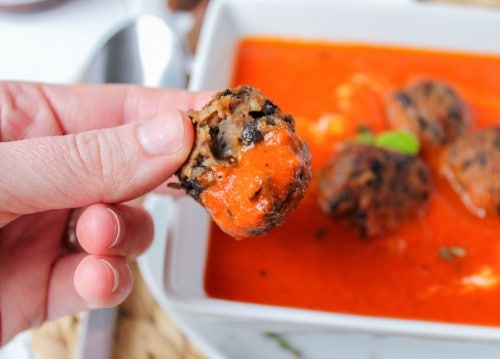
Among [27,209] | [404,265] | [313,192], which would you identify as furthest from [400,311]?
[27,209]

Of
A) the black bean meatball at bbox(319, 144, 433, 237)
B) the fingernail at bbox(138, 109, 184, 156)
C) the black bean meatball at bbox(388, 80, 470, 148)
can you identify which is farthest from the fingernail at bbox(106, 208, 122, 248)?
the black bean meatball at bbox(388, 80, 470, 148)

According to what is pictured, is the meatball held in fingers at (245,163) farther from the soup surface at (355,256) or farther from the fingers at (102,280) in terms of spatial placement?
the soup surface at (355,256)

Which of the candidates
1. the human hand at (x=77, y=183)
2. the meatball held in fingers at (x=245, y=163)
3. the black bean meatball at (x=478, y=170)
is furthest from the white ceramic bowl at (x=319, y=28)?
the meatball held in fingers at (x=245, y=163)

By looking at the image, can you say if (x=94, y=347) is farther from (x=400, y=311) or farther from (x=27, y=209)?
(x=400, y=311)

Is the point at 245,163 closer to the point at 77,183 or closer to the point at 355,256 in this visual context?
the point at 77,183

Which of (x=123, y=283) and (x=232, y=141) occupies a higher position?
(x=232, y=141)

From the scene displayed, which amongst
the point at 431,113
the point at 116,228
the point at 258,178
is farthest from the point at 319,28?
the point at 258,178
